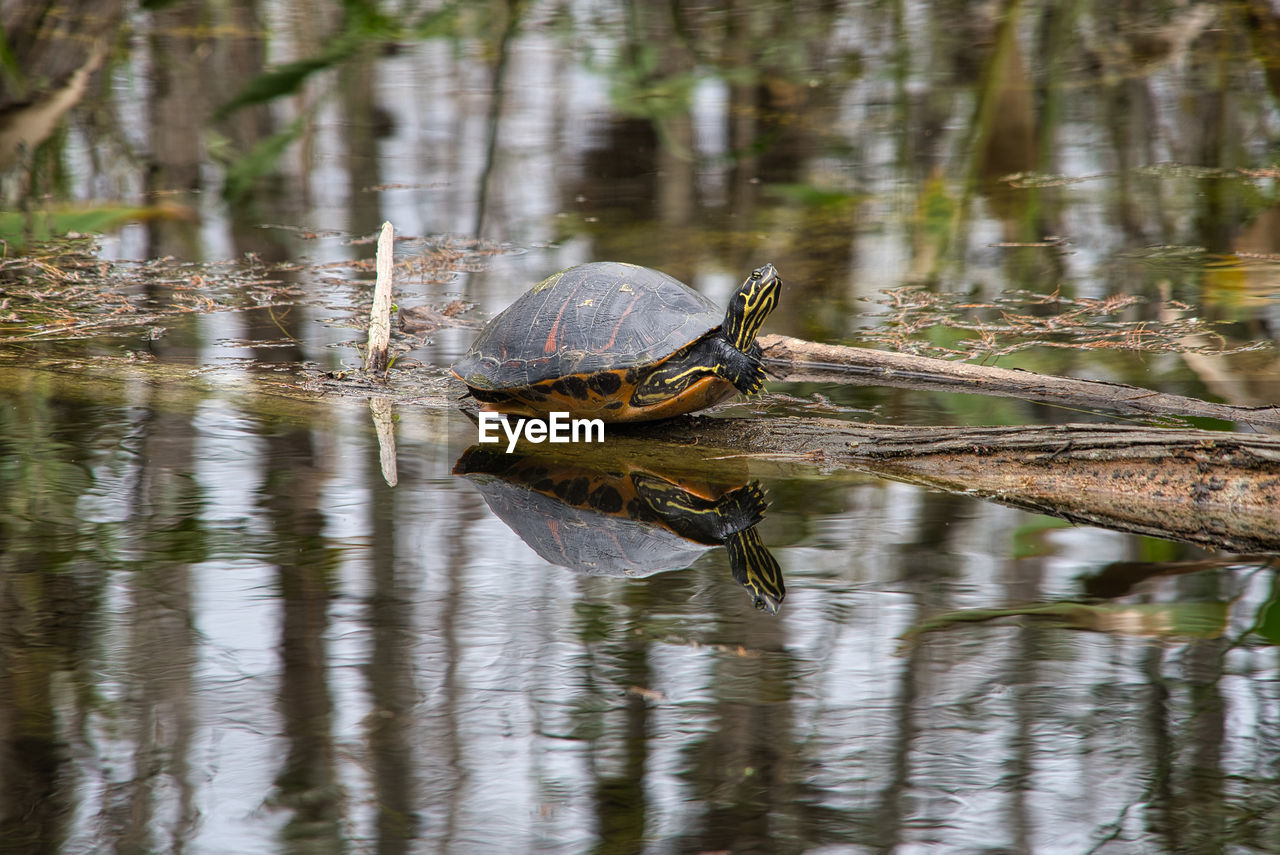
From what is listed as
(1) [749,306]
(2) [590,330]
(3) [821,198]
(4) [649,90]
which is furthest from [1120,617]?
(4) [649,90]

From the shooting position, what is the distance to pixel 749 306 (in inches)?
163

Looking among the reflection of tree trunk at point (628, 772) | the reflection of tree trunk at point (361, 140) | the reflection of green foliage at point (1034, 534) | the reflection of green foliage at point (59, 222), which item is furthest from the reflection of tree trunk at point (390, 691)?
the reflection of green foliage at point (59, 222)

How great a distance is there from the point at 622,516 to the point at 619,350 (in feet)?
2.27

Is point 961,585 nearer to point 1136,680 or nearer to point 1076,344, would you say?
point 1136,680

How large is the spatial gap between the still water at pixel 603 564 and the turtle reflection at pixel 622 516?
0.06 ft

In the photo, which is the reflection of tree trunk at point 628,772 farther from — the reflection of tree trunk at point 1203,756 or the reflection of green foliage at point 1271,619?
the reflection of green foliage at point 1271,619

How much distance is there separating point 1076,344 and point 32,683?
4151 mm

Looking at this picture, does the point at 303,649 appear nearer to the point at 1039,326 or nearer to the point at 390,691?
the point at 390,691

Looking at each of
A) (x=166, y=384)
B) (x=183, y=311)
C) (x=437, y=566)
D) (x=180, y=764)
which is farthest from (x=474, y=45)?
(x=180, y=764)

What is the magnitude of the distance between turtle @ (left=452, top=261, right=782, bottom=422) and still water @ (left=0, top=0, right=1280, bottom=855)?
0.28m

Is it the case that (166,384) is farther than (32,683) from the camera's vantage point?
Yes

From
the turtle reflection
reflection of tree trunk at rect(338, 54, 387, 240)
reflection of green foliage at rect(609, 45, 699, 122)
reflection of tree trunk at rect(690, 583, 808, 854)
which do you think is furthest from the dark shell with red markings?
reflection of green foliage at rect(609, 45, 699, 122)

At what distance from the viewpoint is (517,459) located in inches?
161

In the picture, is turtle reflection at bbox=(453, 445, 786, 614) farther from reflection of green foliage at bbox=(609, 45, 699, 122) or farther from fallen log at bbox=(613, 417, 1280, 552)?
reflection of green foliage at bbox=(609, 45, 699, 122)
